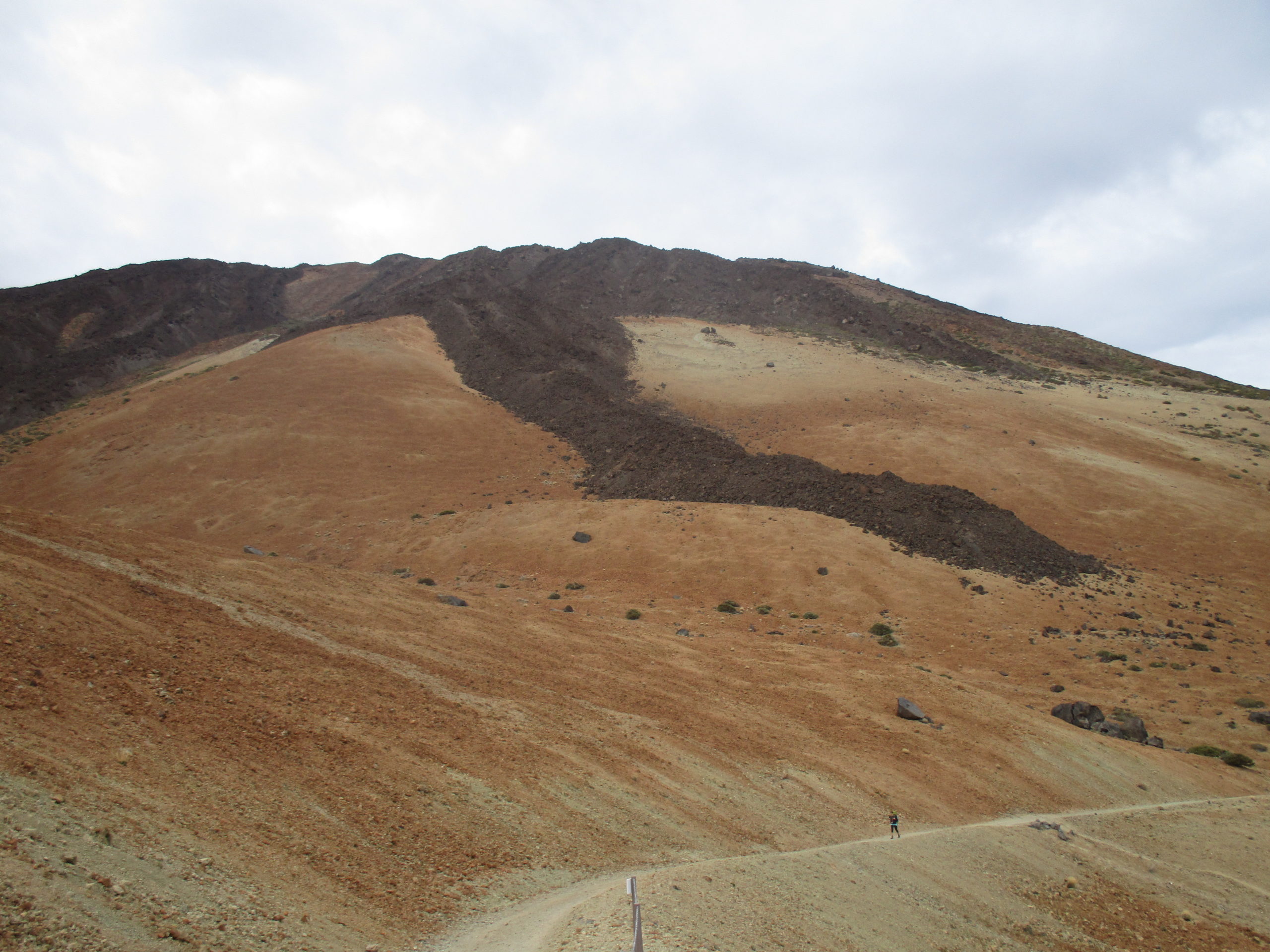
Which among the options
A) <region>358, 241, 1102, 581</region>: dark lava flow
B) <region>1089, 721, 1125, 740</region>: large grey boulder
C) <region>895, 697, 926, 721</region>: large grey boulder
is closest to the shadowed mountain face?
<region>358, 241, 1102, 581</region>: dark lava flow

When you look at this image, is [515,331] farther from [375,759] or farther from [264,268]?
[264,268]

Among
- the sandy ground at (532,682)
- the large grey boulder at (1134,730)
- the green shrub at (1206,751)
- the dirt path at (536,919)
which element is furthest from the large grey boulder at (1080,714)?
the dirt path at (536,919)

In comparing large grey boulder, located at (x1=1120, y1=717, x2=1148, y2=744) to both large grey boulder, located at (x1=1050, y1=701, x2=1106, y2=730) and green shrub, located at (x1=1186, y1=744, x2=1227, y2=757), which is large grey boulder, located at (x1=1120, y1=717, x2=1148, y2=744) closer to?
large grey boulder, located at (x1=1050, y1=701, x2=1106, y2=730)

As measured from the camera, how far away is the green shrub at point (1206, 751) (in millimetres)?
14078

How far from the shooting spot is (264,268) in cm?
9444

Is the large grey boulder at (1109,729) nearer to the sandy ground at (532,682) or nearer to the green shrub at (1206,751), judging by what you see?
the sandy ground at (532,682)

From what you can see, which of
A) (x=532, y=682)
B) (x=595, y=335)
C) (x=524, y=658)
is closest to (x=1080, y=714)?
(x=532, y=682)

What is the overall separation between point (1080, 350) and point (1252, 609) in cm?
4475

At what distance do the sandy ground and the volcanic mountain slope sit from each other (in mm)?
63

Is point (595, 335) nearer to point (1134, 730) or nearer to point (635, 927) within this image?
point (1134, 730)

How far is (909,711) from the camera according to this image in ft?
44.6

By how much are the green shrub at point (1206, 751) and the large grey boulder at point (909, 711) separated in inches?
234

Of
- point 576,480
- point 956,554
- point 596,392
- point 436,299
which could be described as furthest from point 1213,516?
point 436,299

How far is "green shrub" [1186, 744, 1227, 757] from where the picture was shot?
46.2 ft
